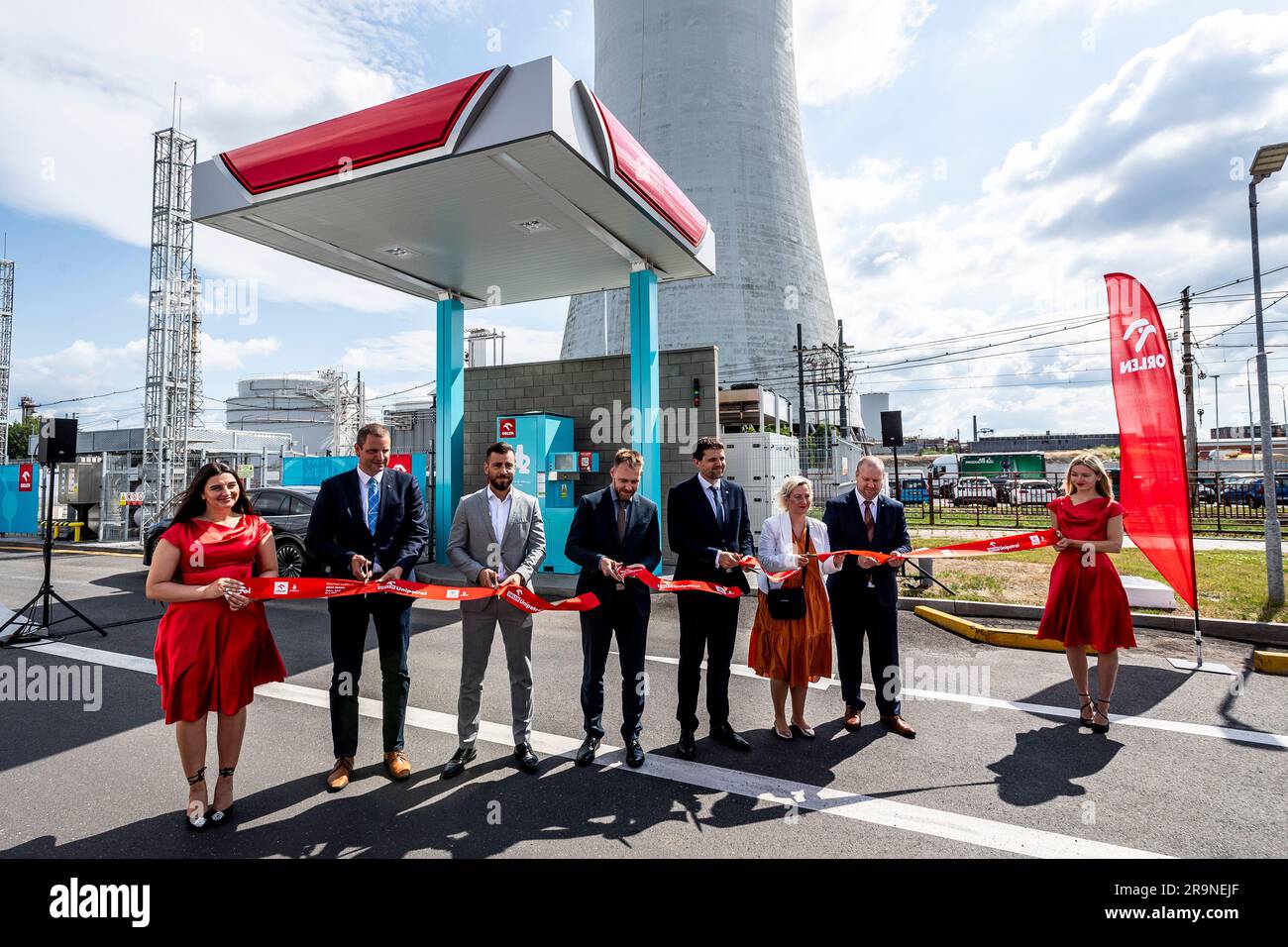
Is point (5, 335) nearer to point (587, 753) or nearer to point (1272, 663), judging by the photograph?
point (587, 753)

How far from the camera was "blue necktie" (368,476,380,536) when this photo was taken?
12.6 ft

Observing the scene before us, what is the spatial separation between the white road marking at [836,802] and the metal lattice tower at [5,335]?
45006mm

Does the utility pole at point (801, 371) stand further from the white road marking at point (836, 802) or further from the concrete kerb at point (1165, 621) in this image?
the white road marking at point (836, 802)

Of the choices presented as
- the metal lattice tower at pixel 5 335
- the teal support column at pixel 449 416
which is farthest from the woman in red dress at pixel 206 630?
the metal lattice tower at pixel 5 335

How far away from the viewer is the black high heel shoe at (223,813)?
10.0 ft

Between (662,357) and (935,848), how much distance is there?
10.1 m

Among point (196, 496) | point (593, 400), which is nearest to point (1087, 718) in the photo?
point (196, 496)

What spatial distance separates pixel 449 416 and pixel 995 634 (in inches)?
351

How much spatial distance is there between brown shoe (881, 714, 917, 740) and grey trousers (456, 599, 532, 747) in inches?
93.1

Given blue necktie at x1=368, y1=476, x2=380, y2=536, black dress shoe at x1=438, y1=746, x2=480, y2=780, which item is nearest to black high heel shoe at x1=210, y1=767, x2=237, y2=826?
black dress shoe at x1=438, y1=746, x2=480, y2=780

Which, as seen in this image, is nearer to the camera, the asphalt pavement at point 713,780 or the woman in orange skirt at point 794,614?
the asphalt pavement at point 713,780

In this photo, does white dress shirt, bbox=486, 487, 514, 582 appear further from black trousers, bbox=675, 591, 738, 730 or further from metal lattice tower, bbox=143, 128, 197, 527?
metal lattice tower, bbox=143, 128, 197, 527

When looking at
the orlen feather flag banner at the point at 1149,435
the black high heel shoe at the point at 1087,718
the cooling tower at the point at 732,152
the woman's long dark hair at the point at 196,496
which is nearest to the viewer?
the woman's long dark hair at the point at 196,496
